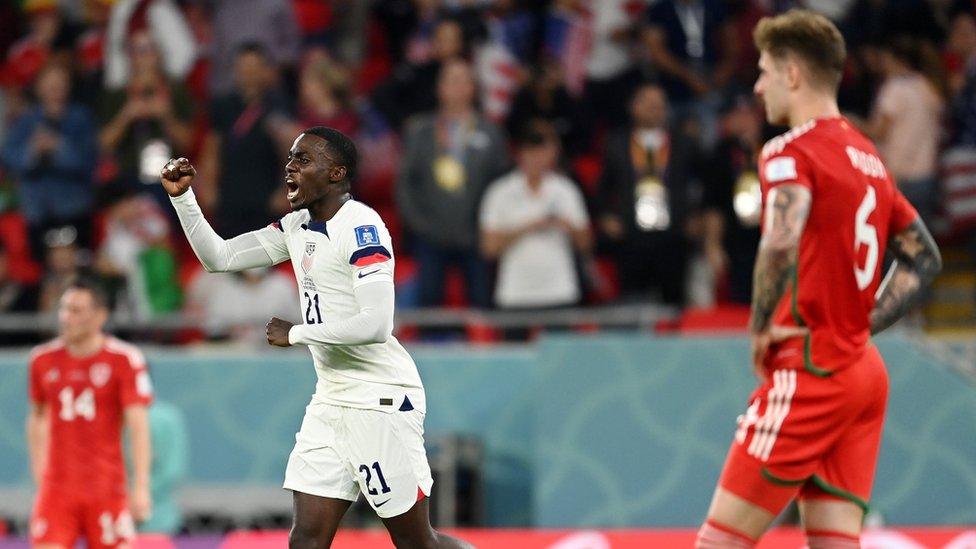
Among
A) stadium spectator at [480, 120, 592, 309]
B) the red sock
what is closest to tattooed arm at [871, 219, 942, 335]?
the red sock

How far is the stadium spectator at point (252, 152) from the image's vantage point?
36.4 feet

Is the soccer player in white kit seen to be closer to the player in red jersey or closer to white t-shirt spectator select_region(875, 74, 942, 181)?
the player in red jersey

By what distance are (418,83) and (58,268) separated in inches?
119

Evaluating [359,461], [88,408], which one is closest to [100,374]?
[88,408]

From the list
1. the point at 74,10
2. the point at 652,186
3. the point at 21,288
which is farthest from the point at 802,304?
the point at 74,10

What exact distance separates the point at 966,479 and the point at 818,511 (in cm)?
527

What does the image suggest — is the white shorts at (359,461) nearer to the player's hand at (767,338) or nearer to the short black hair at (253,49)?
the player's hand at (767,338)

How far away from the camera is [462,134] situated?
430 inches

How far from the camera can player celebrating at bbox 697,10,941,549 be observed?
4641 mm

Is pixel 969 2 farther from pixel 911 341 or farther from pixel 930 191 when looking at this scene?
pixel 911 341

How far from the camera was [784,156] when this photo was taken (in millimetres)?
4609

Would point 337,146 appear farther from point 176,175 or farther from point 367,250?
point 176,175

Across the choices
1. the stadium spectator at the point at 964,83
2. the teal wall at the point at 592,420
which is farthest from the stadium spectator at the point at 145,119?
the stadium spectator at the point at 964,83

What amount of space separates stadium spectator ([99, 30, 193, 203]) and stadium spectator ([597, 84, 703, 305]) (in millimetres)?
3458
